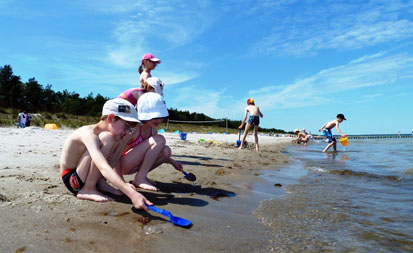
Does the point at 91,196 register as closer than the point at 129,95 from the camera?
Yes

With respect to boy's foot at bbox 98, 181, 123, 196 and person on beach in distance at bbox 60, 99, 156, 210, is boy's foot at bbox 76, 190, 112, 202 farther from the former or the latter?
boy's foot at bbox 98, 181, 123, 196

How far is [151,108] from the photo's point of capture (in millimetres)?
2631

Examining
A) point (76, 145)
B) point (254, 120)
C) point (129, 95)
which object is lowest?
point (76, 145)

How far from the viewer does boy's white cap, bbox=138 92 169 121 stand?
2.63m

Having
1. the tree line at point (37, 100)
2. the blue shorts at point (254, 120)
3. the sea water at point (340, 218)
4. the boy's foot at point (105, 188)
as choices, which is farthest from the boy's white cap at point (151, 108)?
the tree line at point (37, 100)

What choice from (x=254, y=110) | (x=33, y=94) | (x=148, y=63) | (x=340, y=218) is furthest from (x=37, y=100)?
(x=340, y=218)

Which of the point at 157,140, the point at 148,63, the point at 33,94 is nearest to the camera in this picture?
the point at 157,140

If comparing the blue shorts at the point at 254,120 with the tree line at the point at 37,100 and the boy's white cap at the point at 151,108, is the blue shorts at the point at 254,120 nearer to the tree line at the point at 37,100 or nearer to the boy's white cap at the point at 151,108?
the boy's white cap at the point at 151,108

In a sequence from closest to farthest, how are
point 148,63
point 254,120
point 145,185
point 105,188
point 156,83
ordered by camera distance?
point 105,188 → point 145,185 → point 156,83 → point 148,63 → point 254,120

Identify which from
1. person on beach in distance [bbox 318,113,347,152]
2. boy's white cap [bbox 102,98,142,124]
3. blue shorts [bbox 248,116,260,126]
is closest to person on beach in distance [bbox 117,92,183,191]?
boy's white cap [bbox 102,98,142,124]

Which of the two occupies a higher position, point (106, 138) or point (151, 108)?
point (151, 108)

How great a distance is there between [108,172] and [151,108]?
852 mm

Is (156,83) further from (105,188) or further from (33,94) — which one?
(33,94)

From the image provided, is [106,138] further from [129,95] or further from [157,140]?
[129,95]
